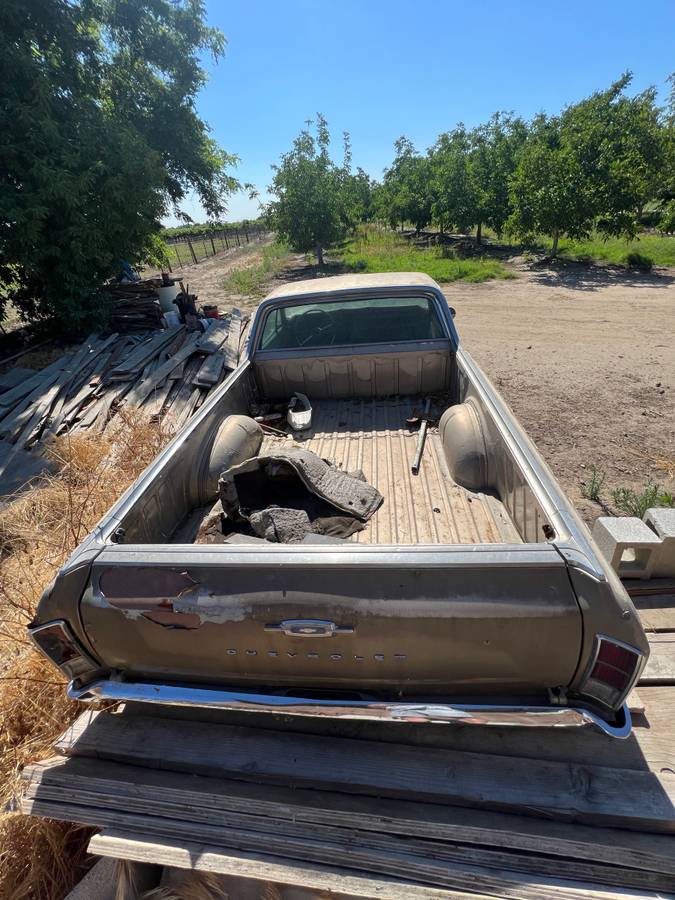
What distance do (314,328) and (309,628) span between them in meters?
3.38

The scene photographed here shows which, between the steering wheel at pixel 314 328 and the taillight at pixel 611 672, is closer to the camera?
the taillight at pixel 611 672

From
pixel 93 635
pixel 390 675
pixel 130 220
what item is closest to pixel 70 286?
pixel 130 220

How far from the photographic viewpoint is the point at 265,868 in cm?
170

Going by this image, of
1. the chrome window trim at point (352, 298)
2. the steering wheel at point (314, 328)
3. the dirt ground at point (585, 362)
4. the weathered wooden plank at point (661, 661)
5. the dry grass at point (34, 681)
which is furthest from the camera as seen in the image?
the dirt ground at point (585, 362)

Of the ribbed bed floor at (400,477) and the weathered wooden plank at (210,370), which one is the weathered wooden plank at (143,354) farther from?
the ribbed bed floor at (400,477)

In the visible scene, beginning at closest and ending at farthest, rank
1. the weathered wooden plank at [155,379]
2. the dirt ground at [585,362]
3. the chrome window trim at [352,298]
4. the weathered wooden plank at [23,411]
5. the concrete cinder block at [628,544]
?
1. the concrete cinder block at [628,544]
2. the chrome window trim at [352,298]
3. the dirt ground at [585,362]
4. the weathered wooden plank at [23,411]
5. the weathered wooden plank at [155,379]

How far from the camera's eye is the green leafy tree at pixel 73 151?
8398mm

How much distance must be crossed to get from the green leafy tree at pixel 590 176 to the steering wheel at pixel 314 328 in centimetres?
1498

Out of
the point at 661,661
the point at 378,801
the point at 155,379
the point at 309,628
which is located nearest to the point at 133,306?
Result: the point at 155,379

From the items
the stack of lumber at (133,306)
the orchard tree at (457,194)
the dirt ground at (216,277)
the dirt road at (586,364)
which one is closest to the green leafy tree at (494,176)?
the orchard tree at (457,194)

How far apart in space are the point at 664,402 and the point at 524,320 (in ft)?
16.8

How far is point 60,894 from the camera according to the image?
6.55 feet

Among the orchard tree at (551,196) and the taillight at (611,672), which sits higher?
the orchard tree at (551,196)

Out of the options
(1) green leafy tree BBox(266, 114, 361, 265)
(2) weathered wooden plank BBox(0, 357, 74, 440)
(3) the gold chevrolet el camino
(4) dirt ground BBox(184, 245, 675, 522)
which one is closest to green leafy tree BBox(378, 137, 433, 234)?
(1) green leafy tree BBox(266, 114, 361, 265)
